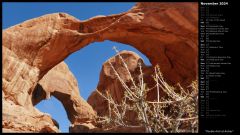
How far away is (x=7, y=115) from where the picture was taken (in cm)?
1362

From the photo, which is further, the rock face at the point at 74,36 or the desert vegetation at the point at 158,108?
the rock face at the point at 74,36

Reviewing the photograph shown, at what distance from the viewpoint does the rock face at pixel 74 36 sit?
15336 mm

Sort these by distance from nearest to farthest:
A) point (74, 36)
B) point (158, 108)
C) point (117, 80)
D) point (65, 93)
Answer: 1. point (158, 108)
2. point (74, 36)
3. point (117, 80)
4. point (65, 93)

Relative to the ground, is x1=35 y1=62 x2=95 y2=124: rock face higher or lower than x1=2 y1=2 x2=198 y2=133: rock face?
lower

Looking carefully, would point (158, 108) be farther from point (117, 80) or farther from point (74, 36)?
point (117, 80)

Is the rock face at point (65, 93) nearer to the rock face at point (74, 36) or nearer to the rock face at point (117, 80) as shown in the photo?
the rock face at point (117, 80)

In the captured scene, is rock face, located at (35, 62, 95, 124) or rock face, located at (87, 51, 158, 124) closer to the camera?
rock face, located at (87, 51, 158, 124)

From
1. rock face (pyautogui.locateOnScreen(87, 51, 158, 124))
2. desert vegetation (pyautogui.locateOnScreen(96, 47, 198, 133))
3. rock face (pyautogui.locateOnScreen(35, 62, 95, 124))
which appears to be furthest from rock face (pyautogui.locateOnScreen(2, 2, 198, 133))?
rock face (pyautogui.locateOnScreen(35, 62, 95, 124))

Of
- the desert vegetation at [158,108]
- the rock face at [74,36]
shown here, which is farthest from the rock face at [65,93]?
the desert vegetation at [158,108]


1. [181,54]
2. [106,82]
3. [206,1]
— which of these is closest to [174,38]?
[181,54]

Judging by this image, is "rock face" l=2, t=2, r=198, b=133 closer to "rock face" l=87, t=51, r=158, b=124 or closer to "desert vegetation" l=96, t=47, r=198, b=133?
"rock face" l=87, t=51, r=158, b=124

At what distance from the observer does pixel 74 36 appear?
16.6 m

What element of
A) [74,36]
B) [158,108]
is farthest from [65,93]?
[158,108]

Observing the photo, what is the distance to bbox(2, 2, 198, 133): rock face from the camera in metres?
15.3
